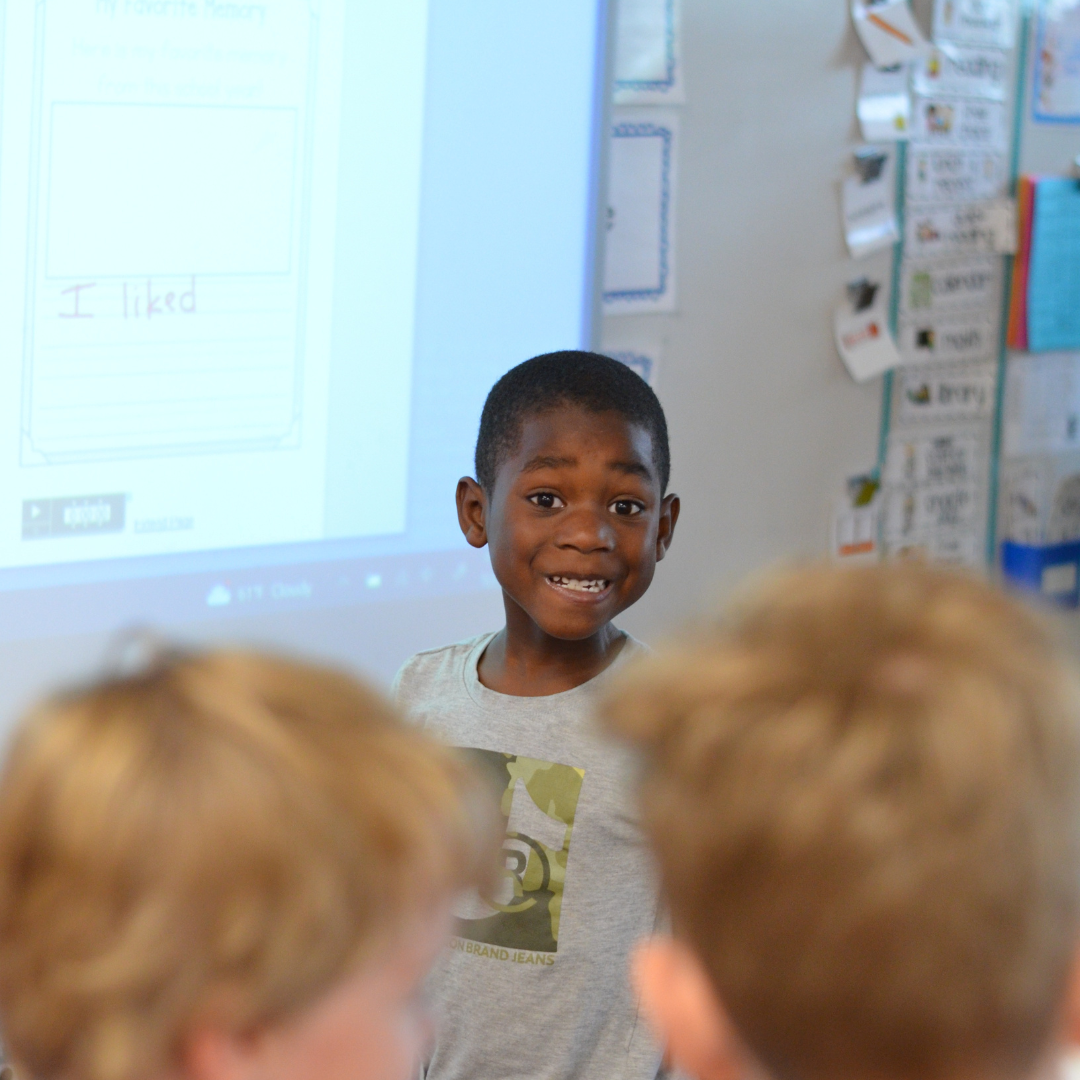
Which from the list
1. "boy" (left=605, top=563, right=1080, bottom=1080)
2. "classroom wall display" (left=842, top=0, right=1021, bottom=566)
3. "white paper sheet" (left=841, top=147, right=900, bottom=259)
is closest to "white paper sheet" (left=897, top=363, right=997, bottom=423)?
"classroom wall display" (left=842, top=0, right=1021, bottom=566)

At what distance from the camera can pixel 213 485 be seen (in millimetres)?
1390

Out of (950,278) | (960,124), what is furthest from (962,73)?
(950,278)

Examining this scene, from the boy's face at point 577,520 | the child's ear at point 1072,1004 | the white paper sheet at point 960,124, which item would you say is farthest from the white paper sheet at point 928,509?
the child's ear at point 1072,1004

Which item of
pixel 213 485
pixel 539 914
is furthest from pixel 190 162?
pixel 539 914

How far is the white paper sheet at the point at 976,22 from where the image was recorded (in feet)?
6.64

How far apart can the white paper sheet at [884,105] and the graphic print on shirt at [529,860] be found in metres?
1.28

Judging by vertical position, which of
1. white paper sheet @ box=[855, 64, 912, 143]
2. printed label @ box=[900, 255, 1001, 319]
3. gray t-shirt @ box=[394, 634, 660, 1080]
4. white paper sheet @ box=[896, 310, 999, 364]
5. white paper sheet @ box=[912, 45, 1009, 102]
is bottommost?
gray t-shirt @ box=[394, 634, 660, 1080]

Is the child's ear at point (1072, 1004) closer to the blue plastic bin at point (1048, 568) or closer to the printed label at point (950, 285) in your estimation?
the printed label at point (950, 285)

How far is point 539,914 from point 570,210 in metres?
0.90

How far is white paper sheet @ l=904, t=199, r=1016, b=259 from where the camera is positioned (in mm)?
2078

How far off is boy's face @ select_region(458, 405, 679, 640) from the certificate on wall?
143 cm

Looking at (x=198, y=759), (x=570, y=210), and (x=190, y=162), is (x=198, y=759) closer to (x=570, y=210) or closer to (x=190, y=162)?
(x=190, y=162)

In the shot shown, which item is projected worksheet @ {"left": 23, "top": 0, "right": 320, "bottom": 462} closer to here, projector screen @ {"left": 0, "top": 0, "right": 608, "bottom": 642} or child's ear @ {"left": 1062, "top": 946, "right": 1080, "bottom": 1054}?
projector screen @ {"left": 0, "top": 0, "right": 608, "bottom": 642}

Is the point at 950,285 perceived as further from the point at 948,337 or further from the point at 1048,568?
the point at 1048,568
